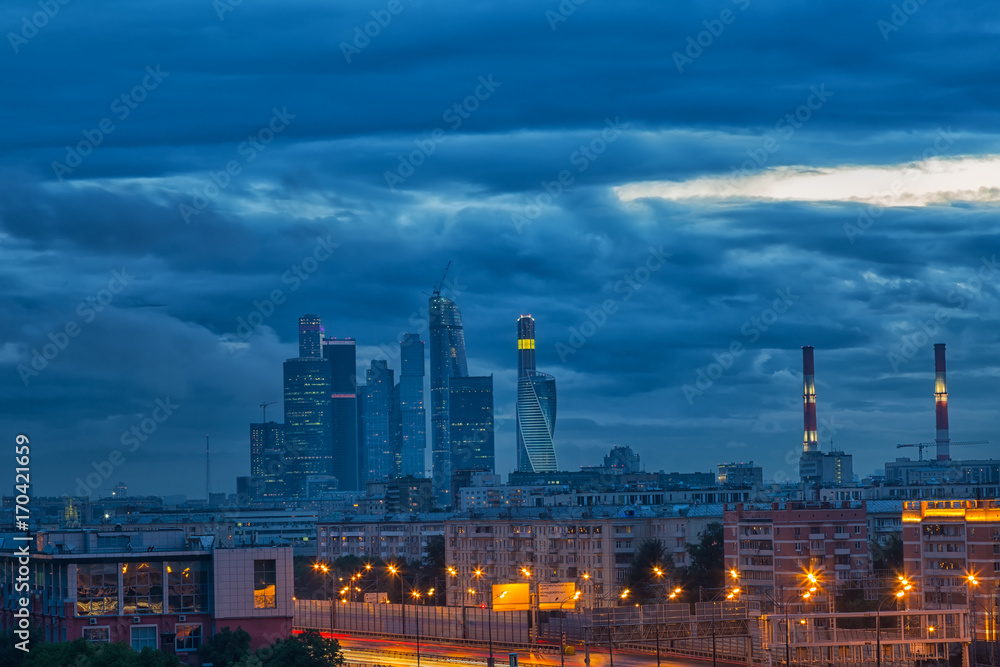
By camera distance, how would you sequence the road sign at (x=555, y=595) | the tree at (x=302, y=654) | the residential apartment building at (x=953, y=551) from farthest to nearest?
the residential apartment building at (x=953, y=551), the road sign at (x=555, y=595), the tree at (x=302, y=654)

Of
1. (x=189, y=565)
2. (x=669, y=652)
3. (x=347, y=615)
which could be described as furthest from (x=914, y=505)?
(x=189, y=565)

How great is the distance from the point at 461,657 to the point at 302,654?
109ft

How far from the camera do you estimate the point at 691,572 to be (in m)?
199

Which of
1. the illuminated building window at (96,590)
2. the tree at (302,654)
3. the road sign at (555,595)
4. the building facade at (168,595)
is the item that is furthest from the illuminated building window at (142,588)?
the road sign at (555,595)

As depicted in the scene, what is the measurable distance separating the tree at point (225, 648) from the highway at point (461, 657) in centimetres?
1341

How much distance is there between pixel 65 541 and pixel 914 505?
266 feet

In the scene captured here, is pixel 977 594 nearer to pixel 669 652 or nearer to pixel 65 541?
pixel 669 652

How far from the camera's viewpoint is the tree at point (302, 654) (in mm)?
110188

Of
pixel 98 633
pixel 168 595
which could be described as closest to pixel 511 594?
pixel 168 595

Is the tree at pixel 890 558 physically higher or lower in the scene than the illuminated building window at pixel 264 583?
lower

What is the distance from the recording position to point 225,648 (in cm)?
11938

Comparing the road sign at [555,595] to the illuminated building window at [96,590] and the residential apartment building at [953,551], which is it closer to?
the residential apartment building at [953,551]

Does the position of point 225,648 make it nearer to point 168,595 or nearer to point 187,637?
point 187,637

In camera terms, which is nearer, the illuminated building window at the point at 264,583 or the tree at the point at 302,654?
the tree at the point at 302,654
